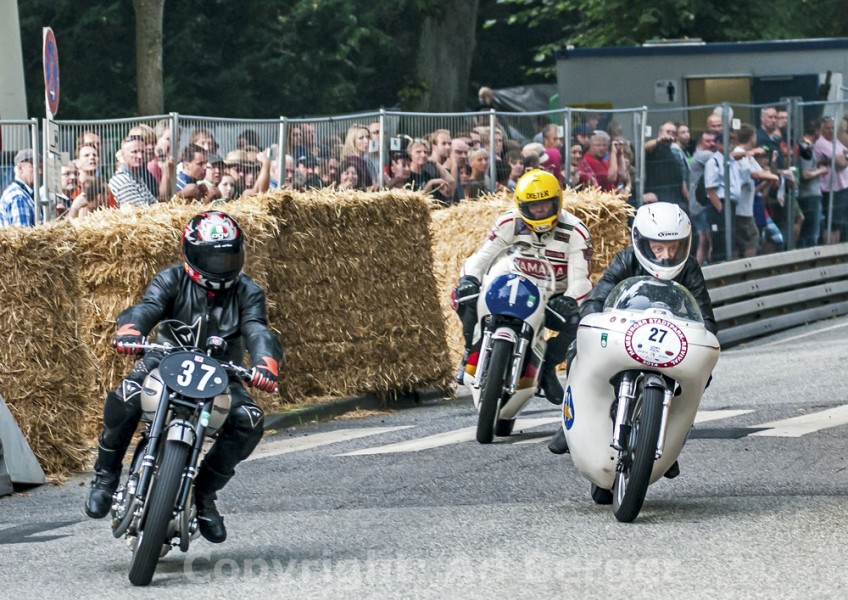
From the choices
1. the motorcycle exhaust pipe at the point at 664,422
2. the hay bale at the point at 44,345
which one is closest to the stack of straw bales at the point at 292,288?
the hay bale at the point at 44,345

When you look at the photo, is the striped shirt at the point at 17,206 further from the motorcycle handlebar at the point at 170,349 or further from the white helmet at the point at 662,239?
the motorcycle handlebar at the point at 170,349

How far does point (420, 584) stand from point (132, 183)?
7.80 meters

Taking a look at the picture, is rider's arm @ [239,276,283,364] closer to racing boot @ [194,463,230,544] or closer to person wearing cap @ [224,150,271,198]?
racing boot @ [194,463,230,544]

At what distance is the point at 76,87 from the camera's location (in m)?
37.8

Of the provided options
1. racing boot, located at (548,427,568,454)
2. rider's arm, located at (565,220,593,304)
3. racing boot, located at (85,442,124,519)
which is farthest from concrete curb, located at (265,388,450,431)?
racing boot, located at (85,442,124,519)

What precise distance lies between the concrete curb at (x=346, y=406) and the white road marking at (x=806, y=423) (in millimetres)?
3734

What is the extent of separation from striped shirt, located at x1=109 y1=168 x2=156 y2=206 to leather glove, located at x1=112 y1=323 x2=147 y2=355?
20.9 feet

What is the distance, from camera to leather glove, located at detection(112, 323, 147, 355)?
820 cm

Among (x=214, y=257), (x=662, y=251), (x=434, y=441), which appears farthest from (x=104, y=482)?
(x=434, y=441)

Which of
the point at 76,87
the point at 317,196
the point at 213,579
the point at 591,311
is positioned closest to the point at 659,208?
the point at 591,311

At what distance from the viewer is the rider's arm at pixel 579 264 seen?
12.8 m

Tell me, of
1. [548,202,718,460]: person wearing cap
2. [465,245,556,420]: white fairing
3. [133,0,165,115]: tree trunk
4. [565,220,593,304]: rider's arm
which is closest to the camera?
[548,202,718,460]: person wearing cap

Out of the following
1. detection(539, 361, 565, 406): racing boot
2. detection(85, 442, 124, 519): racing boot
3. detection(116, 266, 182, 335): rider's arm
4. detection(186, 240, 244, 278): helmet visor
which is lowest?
detection(539, 361, 565, 406): racing boot

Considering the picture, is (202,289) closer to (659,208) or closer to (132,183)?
(659,208)
